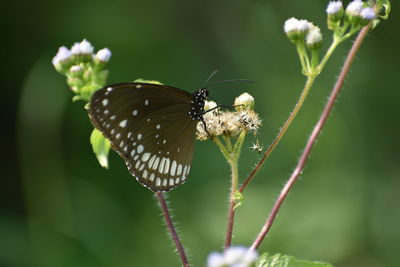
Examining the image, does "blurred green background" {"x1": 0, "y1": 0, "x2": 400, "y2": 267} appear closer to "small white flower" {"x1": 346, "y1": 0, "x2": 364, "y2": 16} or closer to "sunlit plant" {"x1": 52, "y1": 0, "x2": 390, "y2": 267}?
"sunlit plant" {"x1": 52, "y1": 0, "x2": 390, "y2": 267}

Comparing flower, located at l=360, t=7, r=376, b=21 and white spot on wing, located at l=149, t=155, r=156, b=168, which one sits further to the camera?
white spot on wing, located at l=149, t=155, r=156, b=168

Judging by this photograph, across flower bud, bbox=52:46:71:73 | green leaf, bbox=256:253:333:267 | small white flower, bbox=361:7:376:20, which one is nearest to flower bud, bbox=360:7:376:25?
small white flower, bbox=361:7:376:20

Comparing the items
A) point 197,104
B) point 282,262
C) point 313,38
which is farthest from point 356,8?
point 282,262

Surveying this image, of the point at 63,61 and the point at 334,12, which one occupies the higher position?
the point at 63,61

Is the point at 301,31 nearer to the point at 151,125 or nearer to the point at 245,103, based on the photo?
the point at 245,103

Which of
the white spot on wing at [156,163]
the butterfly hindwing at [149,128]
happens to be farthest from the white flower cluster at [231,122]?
the white spot on wing at [156,163]

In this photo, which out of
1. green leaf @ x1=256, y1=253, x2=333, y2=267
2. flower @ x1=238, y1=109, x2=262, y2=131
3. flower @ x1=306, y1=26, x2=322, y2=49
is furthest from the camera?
flower @ x1=238, y1=109, x2=262, y2=131
